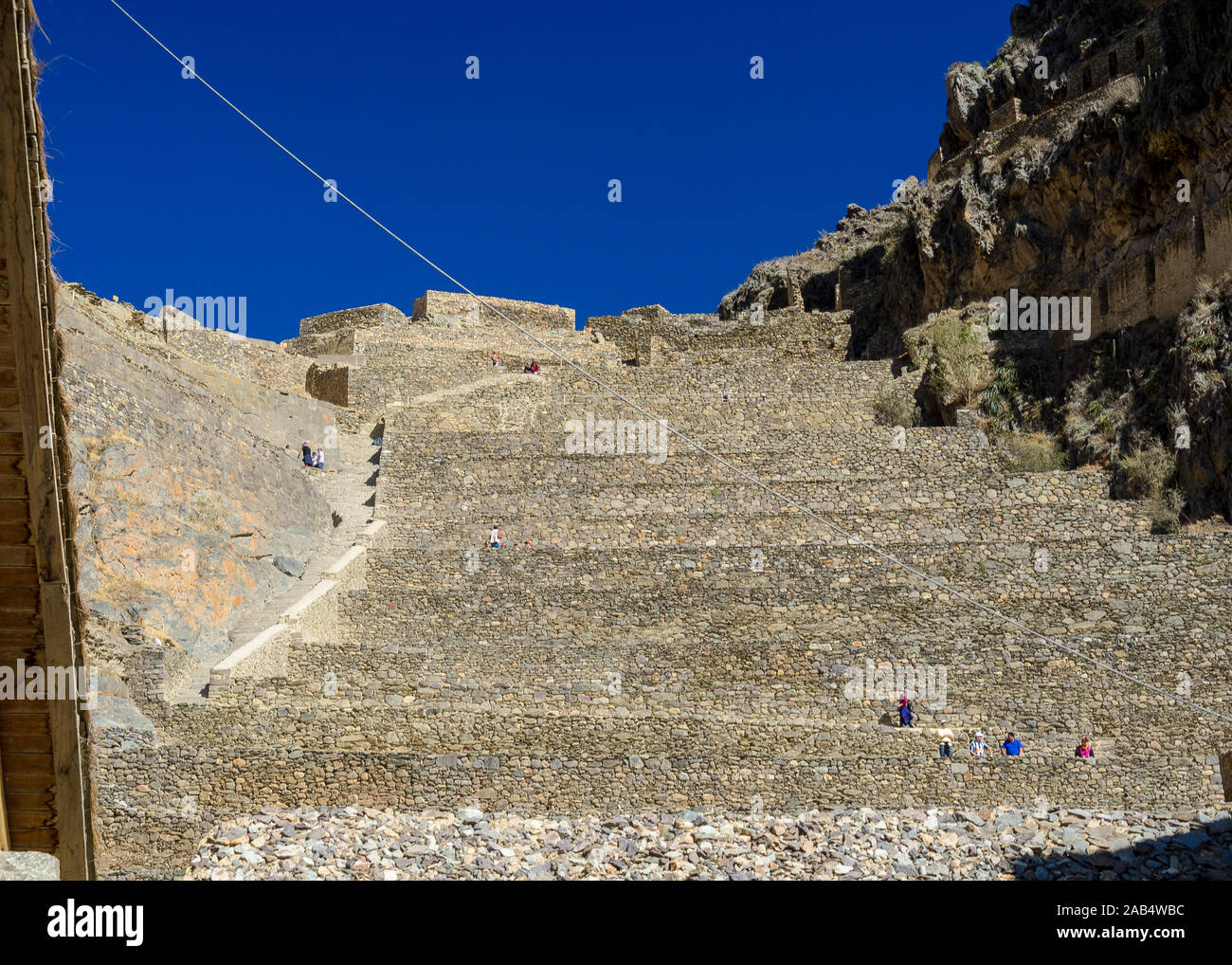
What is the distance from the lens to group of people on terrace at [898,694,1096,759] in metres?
13.6

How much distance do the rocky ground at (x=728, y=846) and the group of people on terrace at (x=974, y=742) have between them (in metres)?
1.35

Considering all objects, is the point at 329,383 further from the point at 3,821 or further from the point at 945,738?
the point at 3,821

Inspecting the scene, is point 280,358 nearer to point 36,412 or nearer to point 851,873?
point 851,873

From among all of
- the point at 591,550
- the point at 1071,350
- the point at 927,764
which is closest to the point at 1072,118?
the point at 1071,350

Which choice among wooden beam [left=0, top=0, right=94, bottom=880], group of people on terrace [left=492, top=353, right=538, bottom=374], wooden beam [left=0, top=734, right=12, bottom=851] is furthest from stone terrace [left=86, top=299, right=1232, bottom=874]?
wooden beam [left=0, top=0, right=94, bottom=880]

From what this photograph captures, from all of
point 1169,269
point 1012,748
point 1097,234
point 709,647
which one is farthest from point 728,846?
point 1097,234

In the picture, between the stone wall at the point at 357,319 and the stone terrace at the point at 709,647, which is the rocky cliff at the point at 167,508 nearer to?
A: the stone terrace at the point at 709,647

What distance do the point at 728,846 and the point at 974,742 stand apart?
403cm

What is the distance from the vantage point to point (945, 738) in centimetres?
1385

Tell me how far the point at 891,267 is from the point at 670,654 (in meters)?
19.8

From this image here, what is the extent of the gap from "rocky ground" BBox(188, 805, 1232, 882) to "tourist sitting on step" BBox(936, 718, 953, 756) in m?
1.31

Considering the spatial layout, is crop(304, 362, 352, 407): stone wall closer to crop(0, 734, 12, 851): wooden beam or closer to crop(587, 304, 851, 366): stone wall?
crop(587, 304, 851, 366): stone wall

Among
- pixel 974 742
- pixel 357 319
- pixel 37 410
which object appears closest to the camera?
pixel 37 410
